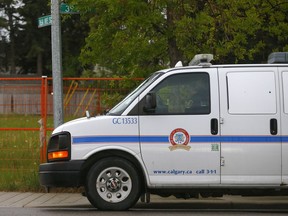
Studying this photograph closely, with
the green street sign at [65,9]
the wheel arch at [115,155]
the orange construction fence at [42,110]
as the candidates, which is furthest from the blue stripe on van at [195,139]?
the green street sign at [65,9]

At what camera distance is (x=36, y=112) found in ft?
39.0

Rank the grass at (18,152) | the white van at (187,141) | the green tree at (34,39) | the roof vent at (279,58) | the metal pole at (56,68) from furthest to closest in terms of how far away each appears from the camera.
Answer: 1. the green tree at (34,39)
2. the grass at (18,152)
3. the metal pole at (56,68)
4. the roof vent at (279,58)
5. the white van at (187,141)

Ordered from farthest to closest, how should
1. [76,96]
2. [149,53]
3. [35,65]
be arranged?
[35,65]
[149,53]
[76,96]

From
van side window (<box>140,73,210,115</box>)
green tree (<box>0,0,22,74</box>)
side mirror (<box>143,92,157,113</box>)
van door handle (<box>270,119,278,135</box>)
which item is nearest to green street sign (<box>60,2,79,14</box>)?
van side window (<box>140,73,210,115</box>)

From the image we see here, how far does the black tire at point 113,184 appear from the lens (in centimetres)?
848

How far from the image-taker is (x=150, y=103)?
8406 millimetres

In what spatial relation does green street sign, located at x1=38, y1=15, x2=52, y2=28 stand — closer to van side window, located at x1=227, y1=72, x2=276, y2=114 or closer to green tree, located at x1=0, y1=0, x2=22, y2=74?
van side window, located at x1=227, y1=72, x2=276, y2=114

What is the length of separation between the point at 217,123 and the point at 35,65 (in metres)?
57.3

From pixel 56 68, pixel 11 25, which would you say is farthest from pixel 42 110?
pixel 11 25

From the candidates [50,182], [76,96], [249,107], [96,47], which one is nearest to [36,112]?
[76,96]

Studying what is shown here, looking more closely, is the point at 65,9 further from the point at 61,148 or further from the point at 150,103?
the point at 150,103

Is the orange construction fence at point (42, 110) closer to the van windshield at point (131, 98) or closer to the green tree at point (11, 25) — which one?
the van windshield at point (131, 98)

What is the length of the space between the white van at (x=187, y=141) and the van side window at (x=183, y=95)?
15 mm

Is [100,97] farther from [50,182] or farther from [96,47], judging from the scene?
[50,182]
